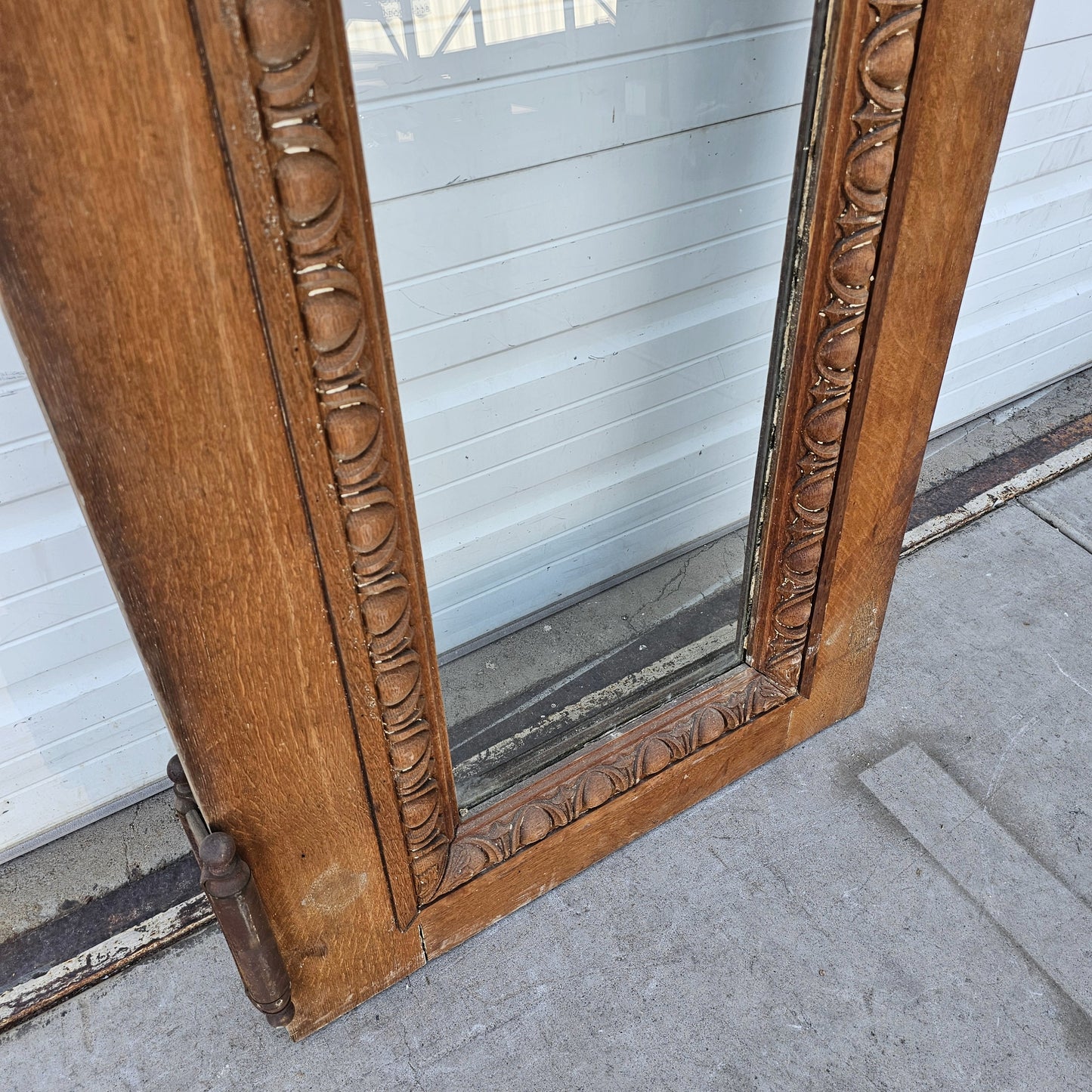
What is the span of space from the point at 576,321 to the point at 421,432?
12.0 inches

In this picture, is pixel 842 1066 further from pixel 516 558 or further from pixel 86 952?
pixel 86 952

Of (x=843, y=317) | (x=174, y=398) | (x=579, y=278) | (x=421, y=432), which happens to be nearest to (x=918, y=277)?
(x=843, y=317)

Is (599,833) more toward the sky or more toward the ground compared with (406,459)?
more toward the ground

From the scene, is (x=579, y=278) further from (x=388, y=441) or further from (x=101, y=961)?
(x=101, y=961)

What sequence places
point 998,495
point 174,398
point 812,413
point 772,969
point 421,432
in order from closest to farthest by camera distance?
point 174,398 < point 421,432 < point 812,413 < point 772,969 < point 998,495

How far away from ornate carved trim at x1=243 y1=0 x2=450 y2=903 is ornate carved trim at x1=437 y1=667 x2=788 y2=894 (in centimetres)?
18

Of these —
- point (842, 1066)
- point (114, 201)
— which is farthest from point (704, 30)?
point (842, 1066)

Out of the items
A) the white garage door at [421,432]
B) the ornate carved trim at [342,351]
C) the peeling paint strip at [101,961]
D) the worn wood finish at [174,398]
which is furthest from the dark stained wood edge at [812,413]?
the peeling paint strip at [101,961]

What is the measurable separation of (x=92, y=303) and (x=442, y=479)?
55 centimetres

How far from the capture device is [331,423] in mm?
797

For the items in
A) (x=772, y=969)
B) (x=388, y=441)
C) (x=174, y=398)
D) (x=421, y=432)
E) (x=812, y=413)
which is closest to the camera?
(x=174, y=398)

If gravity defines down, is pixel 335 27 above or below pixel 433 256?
above

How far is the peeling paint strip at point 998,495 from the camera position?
206 centimetres

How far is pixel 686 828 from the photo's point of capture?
1.48 meters
